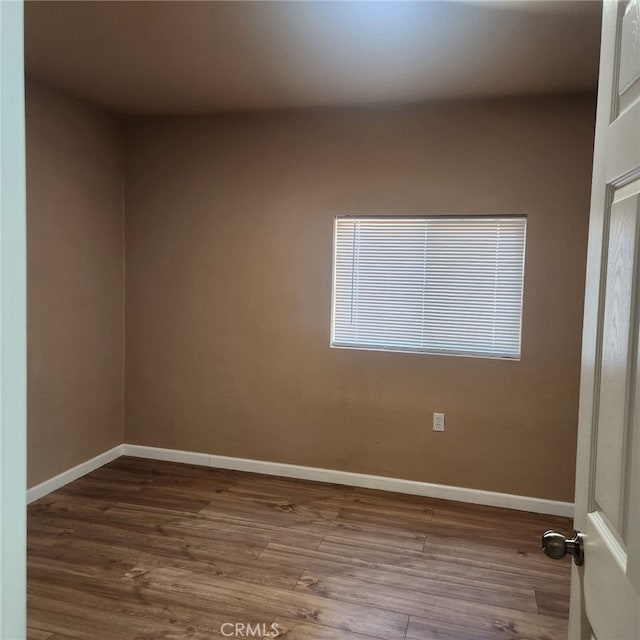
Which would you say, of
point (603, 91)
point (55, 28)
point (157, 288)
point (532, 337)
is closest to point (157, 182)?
point (157, 288)

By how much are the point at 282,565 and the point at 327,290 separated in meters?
1.70

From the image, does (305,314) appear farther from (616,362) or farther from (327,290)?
(616,362)

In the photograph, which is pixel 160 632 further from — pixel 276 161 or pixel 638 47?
pixel 276 161

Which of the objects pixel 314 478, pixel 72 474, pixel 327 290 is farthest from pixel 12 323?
pixel 72 474

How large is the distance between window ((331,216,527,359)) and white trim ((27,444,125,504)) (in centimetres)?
186

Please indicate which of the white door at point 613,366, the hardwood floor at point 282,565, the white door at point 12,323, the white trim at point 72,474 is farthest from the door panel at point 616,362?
the white trim at point 72,474

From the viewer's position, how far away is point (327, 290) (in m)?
3.58

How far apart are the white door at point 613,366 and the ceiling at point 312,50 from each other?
4.80 feet

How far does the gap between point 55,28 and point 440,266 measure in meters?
2.38

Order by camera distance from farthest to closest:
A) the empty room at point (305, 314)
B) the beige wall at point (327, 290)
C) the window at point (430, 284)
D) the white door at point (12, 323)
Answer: the window at point (430, 284)
the beige wall at point (327, 290)
the empty room at point (305, 314)
the white door at point (12, 323)

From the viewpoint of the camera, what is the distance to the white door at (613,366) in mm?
784

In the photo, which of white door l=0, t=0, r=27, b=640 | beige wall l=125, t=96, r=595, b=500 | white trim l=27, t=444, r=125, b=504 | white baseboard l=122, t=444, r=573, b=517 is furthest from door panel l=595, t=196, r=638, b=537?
white trim l=27, t=444, r=125, b=504

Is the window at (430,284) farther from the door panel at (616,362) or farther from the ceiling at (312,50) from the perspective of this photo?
the door panel at (616,362)

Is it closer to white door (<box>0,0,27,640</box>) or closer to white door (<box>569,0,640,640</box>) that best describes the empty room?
white door (<box>569,0,640,640</box>)
